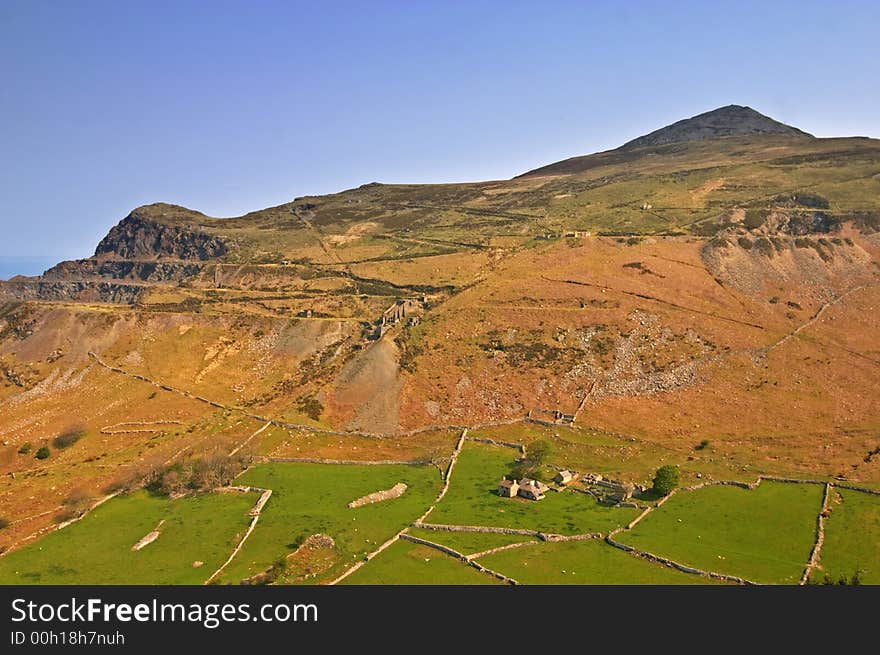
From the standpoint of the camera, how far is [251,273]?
114 m

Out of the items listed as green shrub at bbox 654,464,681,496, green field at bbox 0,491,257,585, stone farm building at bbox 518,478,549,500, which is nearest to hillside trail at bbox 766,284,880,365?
green shrub at bbox 654,464,681,496

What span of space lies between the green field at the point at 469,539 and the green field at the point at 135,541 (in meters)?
12.8

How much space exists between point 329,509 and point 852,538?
34.1 m

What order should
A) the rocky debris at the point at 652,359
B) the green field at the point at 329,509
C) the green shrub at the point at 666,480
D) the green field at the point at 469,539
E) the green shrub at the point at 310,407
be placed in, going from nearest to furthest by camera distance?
the green field at the point at 329,509, the green field at the point at 469,539, the green shrub at the point at 666,480, the green shrub at the point at 310,407, the rocky debris at the point at 652,359

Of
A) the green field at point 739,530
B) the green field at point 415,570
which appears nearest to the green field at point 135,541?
the green field at point 415,570

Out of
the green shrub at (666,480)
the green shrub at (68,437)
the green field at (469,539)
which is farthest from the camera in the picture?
the green shrub at (68,437)

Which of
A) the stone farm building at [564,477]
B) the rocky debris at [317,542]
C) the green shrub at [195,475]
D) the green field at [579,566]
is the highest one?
the green shrub at [195,475]

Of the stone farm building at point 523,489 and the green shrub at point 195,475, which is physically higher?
the green shrub at point 195,475

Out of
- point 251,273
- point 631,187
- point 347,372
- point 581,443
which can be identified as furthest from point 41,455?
point 631,187

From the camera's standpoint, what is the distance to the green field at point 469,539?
42.0 meters

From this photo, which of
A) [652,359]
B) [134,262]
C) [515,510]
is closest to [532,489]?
[515,510]

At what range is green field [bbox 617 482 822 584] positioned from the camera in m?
38.8

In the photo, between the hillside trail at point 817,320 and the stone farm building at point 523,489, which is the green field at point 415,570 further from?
the hillside trail at point 817,320

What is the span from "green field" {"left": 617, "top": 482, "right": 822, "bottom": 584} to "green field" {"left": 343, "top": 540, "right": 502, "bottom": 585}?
10.6 m
